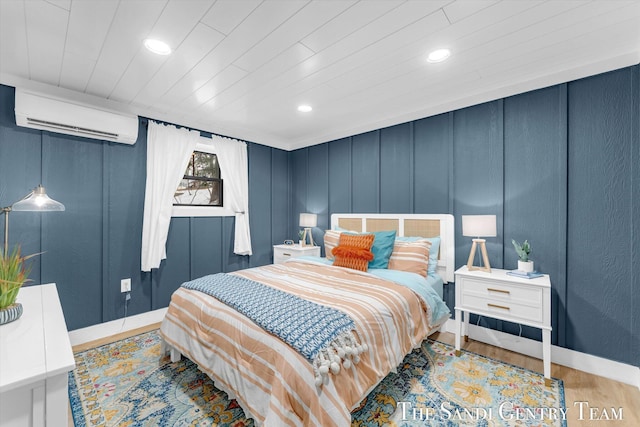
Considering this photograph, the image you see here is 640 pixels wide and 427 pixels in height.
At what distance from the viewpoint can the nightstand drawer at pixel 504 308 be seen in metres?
2.14

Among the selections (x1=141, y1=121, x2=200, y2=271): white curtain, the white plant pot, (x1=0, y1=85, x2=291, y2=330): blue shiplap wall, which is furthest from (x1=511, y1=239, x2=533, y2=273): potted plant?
(x1=141, y1=121, x2=200, y2=271): white curtain

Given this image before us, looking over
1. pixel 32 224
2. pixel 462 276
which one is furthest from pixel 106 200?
pixel 462 276

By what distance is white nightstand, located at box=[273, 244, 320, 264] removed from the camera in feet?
13.2

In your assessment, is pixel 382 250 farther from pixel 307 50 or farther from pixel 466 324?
pixel 307 50

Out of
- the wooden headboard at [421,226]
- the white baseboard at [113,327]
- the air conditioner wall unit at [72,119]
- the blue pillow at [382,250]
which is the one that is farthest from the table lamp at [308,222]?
the air conditioner wall unit at [72,119]

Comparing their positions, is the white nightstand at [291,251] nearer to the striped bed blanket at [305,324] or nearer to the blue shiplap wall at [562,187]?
the blue shiplap wall at [562,187]

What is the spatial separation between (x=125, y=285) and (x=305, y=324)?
8.42 ft

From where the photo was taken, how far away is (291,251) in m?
4.06

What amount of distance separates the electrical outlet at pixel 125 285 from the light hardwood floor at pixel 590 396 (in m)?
1.56

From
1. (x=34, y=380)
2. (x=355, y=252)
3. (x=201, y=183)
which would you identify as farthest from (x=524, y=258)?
(x=201, y=183)

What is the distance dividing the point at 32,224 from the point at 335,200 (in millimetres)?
3285

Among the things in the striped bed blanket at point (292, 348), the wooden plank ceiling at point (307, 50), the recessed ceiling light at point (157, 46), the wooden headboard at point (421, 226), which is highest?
the wooden plank ceiling at point (307, 50)

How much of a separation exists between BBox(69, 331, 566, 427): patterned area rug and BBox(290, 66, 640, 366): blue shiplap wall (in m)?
0.68

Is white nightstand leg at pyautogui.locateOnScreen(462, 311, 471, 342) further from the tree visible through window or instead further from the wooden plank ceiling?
the tree visible through window
